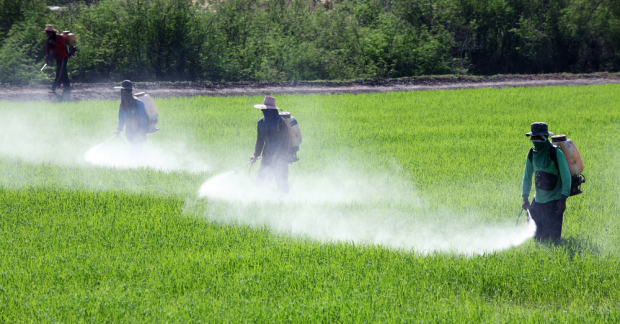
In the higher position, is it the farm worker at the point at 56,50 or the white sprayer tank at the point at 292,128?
the farm worker at the point at 56,50

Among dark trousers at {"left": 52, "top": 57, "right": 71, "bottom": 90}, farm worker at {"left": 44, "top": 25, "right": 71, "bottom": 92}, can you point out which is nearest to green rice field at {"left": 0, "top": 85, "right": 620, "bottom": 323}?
dark trousers at {"left": 52, "top": 57, "right": 71, "bottom": 90}

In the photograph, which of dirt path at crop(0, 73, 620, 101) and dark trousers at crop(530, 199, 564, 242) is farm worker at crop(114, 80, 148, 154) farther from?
dirt path at crop(0, 73, 620, 101)

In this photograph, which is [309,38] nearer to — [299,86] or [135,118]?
[299,86]

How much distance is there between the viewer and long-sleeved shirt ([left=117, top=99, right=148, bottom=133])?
12438 mm

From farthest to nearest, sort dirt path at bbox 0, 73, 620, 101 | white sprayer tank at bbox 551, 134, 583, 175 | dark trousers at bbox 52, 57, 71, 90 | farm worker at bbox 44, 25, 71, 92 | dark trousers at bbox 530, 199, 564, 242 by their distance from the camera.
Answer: dirt path at bbox 0, 73, 620, 101 < dark trousers at bbox 52, 57, 71, 90 < farm worker at bbox 44, 25, 71, 92 < dark trousers at bbox 530, 199, 564, 242 < white sprayer tank at bbox 551, 134, 583, 175

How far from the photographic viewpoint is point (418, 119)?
20.3 meters

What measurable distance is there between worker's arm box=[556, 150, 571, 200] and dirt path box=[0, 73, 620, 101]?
59.2 ft

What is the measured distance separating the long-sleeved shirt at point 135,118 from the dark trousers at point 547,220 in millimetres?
7946

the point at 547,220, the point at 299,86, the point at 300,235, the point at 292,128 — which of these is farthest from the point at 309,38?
the point at 547,220

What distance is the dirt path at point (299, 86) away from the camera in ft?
76.2

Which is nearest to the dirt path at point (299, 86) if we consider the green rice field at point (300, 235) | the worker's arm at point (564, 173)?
the green rice field at point (300, 235)

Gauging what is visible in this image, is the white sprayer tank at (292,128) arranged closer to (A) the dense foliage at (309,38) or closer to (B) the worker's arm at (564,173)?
(B) the worker's arm at (564,173)

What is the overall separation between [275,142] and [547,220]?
430 centimetres

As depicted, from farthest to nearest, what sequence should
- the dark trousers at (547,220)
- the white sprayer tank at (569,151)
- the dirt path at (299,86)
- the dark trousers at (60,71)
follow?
1. the dirt path at (299,86)
2. the dark trousers at (60,71)
3. the dark trousers at (547,220)
4. the white sprayer tank at (569,151)
